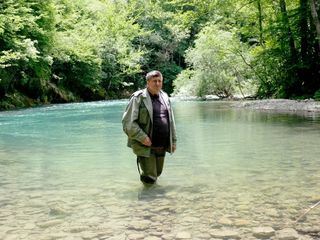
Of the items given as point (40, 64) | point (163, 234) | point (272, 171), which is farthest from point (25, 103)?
point (163, 234)

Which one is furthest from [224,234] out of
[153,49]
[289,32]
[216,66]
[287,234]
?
[153,49]

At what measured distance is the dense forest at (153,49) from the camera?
83.4 feet

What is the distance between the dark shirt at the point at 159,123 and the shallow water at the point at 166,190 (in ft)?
2.27

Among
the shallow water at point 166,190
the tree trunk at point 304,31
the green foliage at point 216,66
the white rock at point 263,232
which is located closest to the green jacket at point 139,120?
the shallow water at point 166,190

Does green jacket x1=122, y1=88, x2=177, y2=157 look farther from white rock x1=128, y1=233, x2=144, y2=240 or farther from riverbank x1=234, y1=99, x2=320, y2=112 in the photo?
riverbank x1=234, y1=99, x2=320, y2=112

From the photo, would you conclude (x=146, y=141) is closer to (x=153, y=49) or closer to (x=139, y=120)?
(x=139, y=120)

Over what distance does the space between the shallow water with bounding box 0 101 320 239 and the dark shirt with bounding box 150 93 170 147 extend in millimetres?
692

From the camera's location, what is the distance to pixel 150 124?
6219 mm

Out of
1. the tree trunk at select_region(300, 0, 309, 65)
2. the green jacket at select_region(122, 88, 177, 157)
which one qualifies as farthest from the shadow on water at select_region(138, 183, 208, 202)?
the tree trunk at select_region(300, 0, 309, 65)

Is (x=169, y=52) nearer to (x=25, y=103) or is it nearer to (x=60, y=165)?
(x=25, y=103)

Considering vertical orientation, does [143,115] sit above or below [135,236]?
above

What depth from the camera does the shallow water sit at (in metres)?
4.62

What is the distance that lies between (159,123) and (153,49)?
51.2 meters

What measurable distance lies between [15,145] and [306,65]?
57.1 feet
